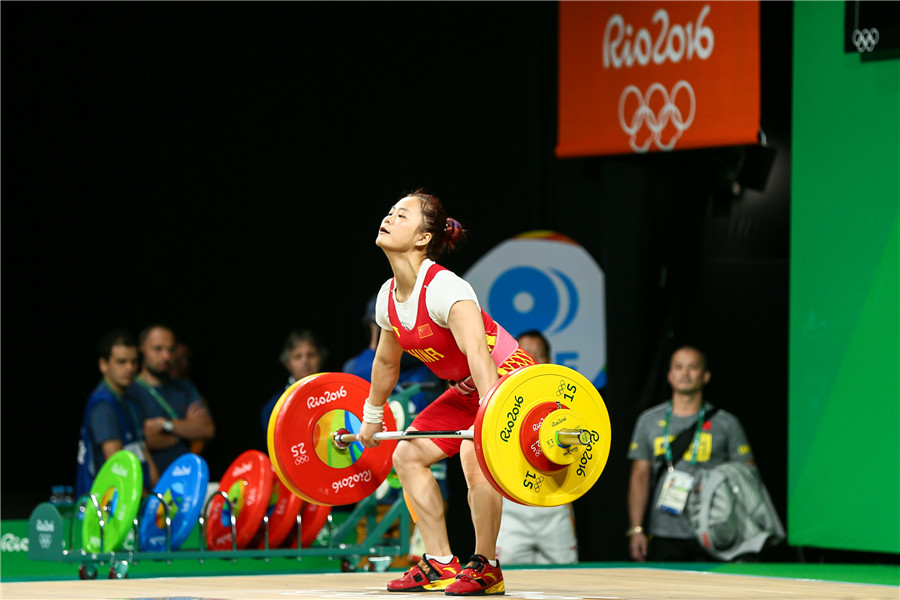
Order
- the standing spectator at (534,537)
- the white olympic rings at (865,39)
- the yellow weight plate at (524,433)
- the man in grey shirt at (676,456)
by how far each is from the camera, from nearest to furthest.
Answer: the yellow weight plate at (524,433) < the white olympic rings at (865,39) < the standing spectator at (534,537) < the man in grey shirt at (676,456)

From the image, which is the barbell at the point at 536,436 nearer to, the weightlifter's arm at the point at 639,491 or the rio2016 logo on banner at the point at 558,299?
the weightlifter's arm at the point at 639,491

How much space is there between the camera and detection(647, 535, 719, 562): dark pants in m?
6.96

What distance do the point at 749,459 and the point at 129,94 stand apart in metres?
4.68

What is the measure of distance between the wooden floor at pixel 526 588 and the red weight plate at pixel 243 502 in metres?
0.61

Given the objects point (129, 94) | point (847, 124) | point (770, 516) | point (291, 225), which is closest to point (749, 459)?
point (770, 516)

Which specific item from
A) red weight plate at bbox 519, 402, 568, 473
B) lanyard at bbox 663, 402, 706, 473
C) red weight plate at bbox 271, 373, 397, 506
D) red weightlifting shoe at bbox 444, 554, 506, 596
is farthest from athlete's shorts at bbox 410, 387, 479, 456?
lanyard at bbox 663, 402, 706, 473

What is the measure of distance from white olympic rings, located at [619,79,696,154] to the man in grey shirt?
46.2 inches

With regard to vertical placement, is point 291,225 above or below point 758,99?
below

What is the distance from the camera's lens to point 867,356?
277 inches

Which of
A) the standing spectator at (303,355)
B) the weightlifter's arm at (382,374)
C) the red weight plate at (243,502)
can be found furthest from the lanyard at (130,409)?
the weightlifter's arm at (382,374)

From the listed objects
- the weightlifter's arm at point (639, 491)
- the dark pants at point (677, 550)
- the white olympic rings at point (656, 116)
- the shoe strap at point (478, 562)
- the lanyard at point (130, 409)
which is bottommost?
the dark pants at point (677, 550)

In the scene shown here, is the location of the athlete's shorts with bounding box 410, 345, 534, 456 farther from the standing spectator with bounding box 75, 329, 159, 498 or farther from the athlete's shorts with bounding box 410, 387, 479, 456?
the standing spectator with bounding box 75, 329, 159, 498

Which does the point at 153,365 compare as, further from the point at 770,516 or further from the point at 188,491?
the point at 770,516

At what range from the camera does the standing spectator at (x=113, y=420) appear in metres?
7.01
